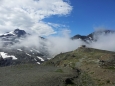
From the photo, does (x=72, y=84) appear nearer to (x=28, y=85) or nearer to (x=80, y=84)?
(x=80, y=84)

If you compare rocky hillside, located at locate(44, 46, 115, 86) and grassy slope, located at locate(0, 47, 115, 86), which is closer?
grassy slope, located at locate(0, 47, 115, 86)

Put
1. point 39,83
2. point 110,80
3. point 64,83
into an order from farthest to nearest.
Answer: point 110,80 < point 64,83 < point 39,83

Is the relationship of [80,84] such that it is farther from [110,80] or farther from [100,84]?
[110,80]

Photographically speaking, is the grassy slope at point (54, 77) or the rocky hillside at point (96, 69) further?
the rocky hillside at point (96, 69)

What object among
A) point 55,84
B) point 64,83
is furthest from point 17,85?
point 64,83

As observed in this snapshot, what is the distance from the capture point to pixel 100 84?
5931 cm

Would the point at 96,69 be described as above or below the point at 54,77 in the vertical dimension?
above

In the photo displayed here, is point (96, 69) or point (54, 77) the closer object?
point (54, 77)

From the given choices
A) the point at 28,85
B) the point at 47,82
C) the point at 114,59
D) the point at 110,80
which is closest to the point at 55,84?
the point at 47,82

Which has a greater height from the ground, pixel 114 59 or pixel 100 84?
pixel 114 59

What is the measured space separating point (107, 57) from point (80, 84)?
9949cm

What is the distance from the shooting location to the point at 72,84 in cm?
5809

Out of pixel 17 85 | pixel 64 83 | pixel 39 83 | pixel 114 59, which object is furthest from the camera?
pixel 114 59

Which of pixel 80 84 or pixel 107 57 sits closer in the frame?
pixel 80 84
